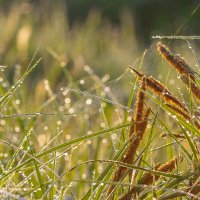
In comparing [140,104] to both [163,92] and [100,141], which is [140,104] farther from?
[100,141]

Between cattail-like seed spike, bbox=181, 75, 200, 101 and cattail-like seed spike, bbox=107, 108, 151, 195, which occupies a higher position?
cattail-like seed spike, bbox=181, 75, 200, 101

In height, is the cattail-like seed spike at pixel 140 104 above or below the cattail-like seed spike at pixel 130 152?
above

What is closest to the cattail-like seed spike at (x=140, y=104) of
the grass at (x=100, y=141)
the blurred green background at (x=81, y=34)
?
the grass at (x=100, y=141)

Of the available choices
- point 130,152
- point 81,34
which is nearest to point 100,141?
point 130,152

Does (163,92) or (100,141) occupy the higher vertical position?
(163,92)

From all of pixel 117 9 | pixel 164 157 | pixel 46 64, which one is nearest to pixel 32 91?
pixel 46 64

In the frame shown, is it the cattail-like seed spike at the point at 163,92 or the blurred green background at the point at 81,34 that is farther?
the blurred green background at the point at 81,34

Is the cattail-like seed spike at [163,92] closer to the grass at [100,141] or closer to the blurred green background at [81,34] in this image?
the grass at [100,141]

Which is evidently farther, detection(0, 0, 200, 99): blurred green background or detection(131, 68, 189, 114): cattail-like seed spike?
detection(0, 0, 200, 99): blurred green background

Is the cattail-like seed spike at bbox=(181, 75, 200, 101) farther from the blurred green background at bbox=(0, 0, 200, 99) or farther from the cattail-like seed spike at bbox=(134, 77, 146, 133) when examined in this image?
the blurred green background at bbox=(0, 0, 200, 99)

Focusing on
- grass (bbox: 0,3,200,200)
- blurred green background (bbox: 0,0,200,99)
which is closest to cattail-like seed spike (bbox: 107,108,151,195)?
grass (bbox: 0,3,200,200)

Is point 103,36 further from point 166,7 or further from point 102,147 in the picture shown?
point 102,147

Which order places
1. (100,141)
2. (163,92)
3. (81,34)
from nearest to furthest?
(163,92)
(100,141)
(81,34)
